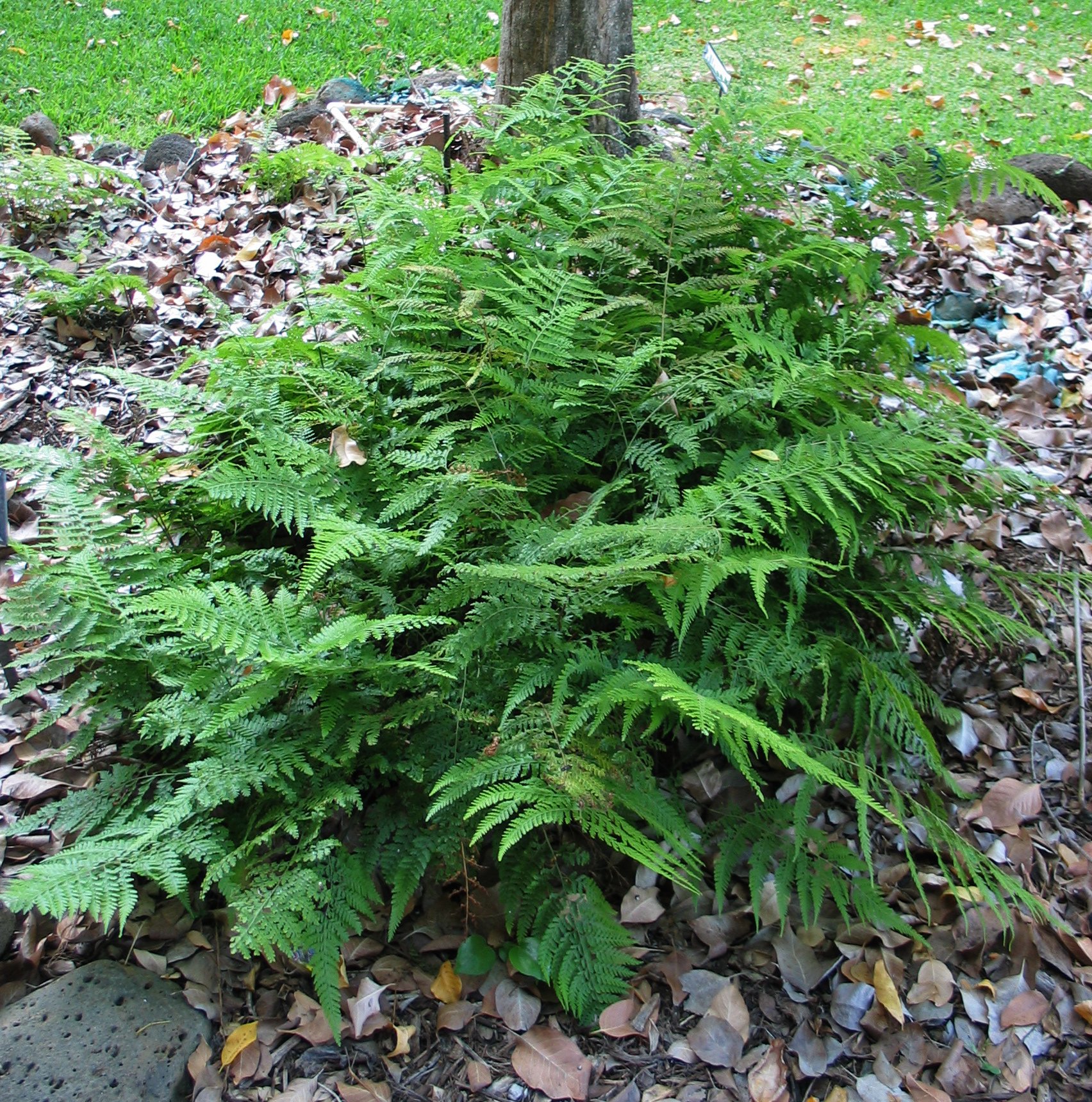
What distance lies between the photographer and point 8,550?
302cm

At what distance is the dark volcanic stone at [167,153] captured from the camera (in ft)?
16.7

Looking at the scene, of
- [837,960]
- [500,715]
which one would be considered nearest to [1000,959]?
[837,960]

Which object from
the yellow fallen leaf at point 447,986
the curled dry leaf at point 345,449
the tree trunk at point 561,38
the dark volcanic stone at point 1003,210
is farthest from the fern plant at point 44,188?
the dark volcanic stone at point 1003,210

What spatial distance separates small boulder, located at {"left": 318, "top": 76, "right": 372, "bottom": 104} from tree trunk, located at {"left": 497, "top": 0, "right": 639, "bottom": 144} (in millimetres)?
1817

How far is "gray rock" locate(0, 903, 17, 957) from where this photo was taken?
2098 millimetres

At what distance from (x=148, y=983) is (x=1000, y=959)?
2056 mm

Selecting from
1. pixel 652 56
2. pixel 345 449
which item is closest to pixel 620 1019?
pixel 345 449

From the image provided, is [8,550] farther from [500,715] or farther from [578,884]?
[578,884]

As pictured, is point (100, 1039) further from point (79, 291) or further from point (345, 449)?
point (79, 291)

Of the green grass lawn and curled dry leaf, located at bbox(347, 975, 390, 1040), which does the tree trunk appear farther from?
curled dry leaf, located at bbox(347, 975, 390, 1040)

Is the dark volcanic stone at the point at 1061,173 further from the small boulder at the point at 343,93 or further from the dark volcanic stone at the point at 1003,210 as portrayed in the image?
the small boulder at the point at 343,93

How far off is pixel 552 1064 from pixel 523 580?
3.56 ft

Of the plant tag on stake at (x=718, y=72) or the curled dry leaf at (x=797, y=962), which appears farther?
the plant tag on stake at (x=718, y=72)

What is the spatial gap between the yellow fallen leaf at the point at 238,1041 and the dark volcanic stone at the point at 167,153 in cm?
466
